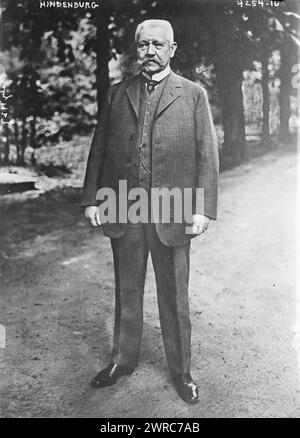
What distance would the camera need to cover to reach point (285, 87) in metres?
3.64

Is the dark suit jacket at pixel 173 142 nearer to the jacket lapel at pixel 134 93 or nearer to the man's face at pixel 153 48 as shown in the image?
the jacket lapel at pixel 134 93

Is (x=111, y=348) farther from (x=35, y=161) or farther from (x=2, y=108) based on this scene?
(x=2, y=108)

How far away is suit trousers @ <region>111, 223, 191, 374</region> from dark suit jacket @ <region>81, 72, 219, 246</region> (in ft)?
0.28

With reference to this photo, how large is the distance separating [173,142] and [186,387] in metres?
1.38

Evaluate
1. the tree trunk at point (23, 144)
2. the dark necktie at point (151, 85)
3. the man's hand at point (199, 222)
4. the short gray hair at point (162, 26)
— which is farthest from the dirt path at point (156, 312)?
the short gray hair at point (162, 26)

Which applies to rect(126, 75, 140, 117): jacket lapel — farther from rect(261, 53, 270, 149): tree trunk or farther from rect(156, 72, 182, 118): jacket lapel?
rect(261, 53, 270, 149): tree trunk

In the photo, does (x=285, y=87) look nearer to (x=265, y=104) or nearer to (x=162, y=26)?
(x=265, y=104)

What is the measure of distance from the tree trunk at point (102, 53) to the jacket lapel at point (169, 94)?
0.68 meters

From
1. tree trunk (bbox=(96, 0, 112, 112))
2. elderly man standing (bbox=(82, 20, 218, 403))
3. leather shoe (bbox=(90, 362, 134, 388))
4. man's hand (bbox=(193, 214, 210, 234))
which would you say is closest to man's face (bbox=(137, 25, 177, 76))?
elderly man standing (bbox=(82, 20, 218, 403))

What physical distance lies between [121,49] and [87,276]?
1.55m

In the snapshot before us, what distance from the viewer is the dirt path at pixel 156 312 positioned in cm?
304

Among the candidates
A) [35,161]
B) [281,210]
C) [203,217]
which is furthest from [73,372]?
[281,210]

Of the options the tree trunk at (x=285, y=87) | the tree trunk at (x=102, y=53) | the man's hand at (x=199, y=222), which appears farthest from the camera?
the tree trunk at (x=285, y=87)
